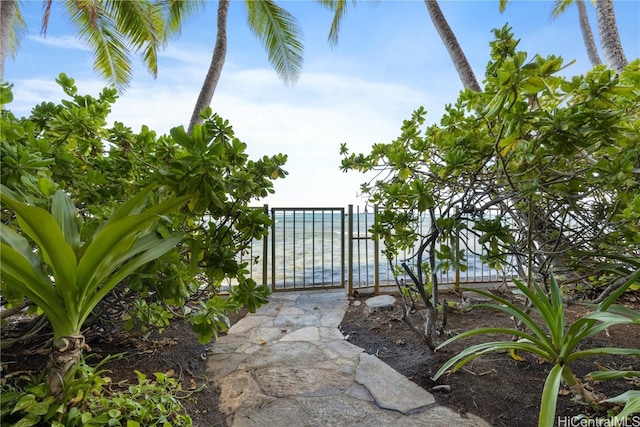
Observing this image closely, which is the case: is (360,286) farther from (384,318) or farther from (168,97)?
(168,97)

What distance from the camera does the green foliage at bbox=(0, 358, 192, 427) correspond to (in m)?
1.02

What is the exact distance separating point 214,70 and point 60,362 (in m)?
5.11

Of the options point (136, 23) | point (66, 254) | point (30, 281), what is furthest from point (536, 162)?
point (136, 23)

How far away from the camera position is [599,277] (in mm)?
1964

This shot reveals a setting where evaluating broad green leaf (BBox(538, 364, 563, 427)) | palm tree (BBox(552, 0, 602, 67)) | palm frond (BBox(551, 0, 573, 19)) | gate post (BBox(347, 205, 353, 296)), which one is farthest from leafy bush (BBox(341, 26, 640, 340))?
palm frond (BBox(551, 0, 573, 19))

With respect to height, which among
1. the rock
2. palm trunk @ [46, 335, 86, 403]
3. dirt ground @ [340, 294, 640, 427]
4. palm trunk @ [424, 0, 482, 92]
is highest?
palm trunk @ [424, 0, 482, 92]

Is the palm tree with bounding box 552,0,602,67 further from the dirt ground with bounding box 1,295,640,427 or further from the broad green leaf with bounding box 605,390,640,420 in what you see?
the broad green leaf with bounding box 605,390,640,420

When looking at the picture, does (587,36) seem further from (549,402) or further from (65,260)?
(65,260)

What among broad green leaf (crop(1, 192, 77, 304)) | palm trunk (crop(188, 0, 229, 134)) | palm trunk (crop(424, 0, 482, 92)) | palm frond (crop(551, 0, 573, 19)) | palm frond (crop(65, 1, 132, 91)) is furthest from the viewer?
palm frond (crop(551, 0, 573, 19))

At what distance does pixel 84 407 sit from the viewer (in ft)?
3.73

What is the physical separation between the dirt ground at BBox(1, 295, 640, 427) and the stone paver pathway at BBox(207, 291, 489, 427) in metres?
0.09

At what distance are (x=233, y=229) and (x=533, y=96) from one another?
1.56 meters

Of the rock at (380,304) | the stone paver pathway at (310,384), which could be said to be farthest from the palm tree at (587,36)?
the stone paver pathway at (310,384)

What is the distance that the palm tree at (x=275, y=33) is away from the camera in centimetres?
568
